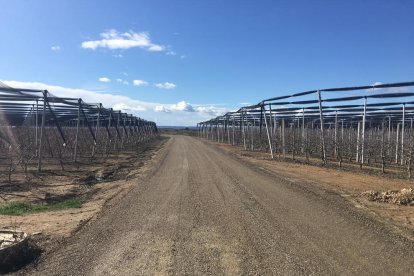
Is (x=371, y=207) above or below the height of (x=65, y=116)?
below

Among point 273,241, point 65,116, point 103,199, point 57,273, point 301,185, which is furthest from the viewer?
point 65,116

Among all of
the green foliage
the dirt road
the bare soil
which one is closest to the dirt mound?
the dirt road

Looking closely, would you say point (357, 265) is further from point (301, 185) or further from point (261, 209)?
point (301, 185)

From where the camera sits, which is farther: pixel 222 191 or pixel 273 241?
pixel 222 191

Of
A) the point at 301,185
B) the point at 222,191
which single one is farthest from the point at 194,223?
the point at 301,185

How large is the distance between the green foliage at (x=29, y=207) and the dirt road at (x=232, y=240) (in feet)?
4.49

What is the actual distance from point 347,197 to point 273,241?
5187mm

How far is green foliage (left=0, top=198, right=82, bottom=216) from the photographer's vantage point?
30.3 feet

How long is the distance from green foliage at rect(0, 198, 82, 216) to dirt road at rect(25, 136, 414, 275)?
1.37 m

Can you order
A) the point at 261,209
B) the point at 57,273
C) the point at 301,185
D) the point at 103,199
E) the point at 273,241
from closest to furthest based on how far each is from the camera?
the point at 57,273, the point at 273,241, the point at 261,209, the point at 103,199, the point at 301,185

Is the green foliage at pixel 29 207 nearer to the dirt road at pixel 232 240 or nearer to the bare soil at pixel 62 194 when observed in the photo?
the bare soil at pixel 62 194

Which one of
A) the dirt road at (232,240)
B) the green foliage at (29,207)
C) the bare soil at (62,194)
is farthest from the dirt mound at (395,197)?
the green foliage at (29,207)

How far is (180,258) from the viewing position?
18.9ft

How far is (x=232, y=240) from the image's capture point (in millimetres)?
6676
